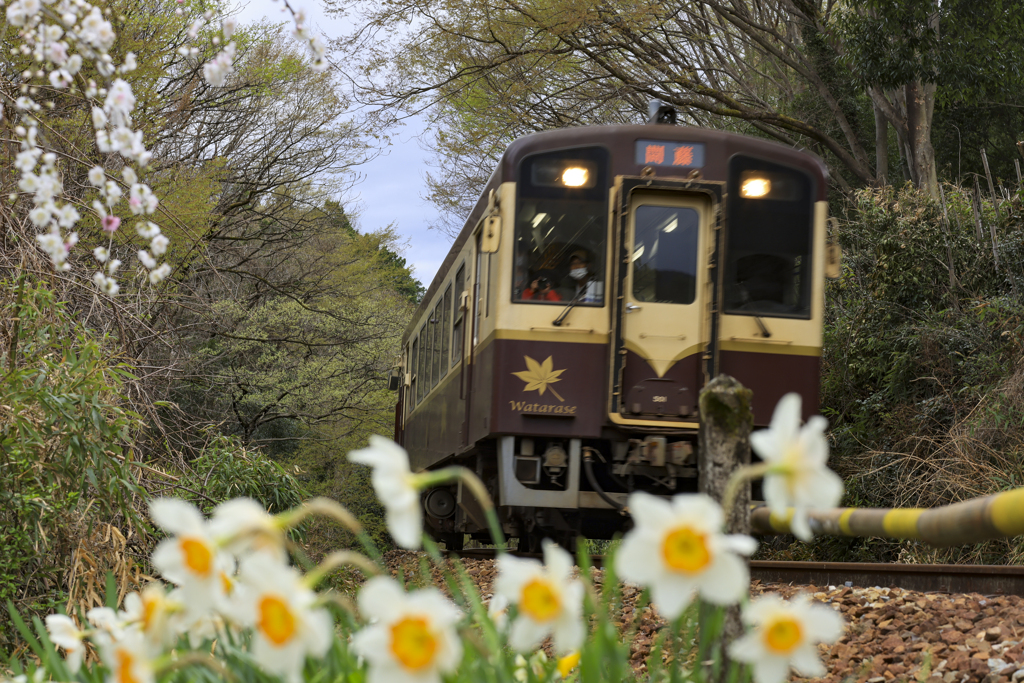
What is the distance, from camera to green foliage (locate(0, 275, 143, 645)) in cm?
402

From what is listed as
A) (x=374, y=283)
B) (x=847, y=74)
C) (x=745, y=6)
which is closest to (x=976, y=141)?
(x=847, y=74)

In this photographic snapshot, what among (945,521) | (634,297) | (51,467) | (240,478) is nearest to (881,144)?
(634,297)

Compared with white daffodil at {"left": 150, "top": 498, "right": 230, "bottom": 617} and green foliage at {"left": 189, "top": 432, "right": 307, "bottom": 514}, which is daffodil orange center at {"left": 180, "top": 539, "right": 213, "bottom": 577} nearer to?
white daffodil at {"left": 150, "top": 498, "right": 230, "bottom": 617}

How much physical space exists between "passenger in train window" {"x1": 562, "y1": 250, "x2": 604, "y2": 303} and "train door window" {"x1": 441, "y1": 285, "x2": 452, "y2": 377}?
7.67 ft

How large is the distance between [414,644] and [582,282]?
5.36 meters

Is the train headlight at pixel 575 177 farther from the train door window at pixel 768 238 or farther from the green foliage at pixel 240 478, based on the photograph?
the green foliage at pixel 240 478

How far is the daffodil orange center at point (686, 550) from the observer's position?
1068 mm

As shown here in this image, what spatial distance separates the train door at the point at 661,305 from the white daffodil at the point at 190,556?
200 inches

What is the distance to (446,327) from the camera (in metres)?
8.82

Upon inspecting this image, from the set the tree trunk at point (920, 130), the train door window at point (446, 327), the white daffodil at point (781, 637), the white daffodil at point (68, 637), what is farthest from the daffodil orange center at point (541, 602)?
the tree trunk at point (920, 130)

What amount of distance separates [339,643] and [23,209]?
204 inches

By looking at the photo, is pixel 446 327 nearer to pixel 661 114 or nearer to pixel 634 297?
pixel 634 297

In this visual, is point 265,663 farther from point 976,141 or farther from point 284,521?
point 976,141

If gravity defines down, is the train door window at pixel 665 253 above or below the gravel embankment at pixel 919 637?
above
